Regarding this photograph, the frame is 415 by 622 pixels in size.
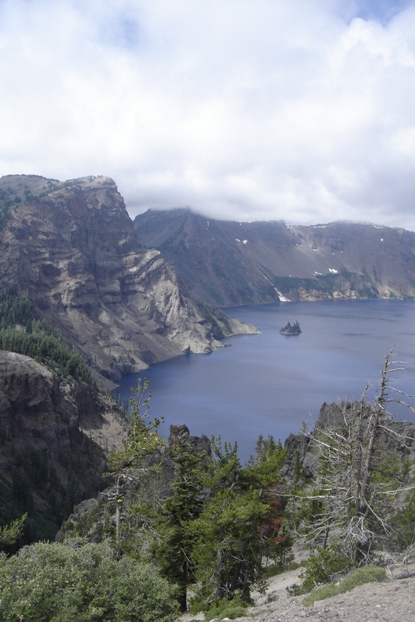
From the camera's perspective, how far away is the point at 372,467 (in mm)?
21984

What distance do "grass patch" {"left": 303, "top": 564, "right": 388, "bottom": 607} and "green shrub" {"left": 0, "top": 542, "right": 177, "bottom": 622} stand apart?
6.09m

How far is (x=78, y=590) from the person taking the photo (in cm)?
1991

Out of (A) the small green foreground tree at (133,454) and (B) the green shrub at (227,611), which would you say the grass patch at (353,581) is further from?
(A) the small green foreground tree at (133,454)

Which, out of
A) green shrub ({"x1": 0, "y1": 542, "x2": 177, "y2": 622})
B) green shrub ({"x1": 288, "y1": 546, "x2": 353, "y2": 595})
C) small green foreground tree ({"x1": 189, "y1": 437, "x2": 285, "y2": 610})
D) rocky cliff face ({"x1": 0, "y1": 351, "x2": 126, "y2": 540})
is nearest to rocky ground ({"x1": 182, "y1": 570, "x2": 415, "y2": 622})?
green shrub ({"x1": 288, "y1": 546, "x2": 353, "y2": 595})

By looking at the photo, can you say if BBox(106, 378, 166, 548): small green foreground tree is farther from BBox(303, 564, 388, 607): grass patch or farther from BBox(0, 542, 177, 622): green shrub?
BBox(303, 564, 388, 607): grass patch

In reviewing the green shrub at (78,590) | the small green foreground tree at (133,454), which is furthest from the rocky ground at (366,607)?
the small green foreground tree at (133,454)

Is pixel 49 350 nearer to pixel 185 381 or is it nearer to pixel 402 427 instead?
pixel 185 381

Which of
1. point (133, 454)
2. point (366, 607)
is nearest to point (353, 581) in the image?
point (366, 607)

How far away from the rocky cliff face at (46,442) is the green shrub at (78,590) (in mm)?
63280

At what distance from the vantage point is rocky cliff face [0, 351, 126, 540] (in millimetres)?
90312

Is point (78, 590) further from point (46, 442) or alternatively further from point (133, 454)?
point (46, 442)

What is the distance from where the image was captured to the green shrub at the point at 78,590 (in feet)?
63.1

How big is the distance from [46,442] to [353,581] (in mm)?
105914

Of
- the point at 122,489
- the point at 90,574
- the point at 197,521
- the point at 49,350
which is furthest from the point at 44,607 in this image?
the point at 49,350
